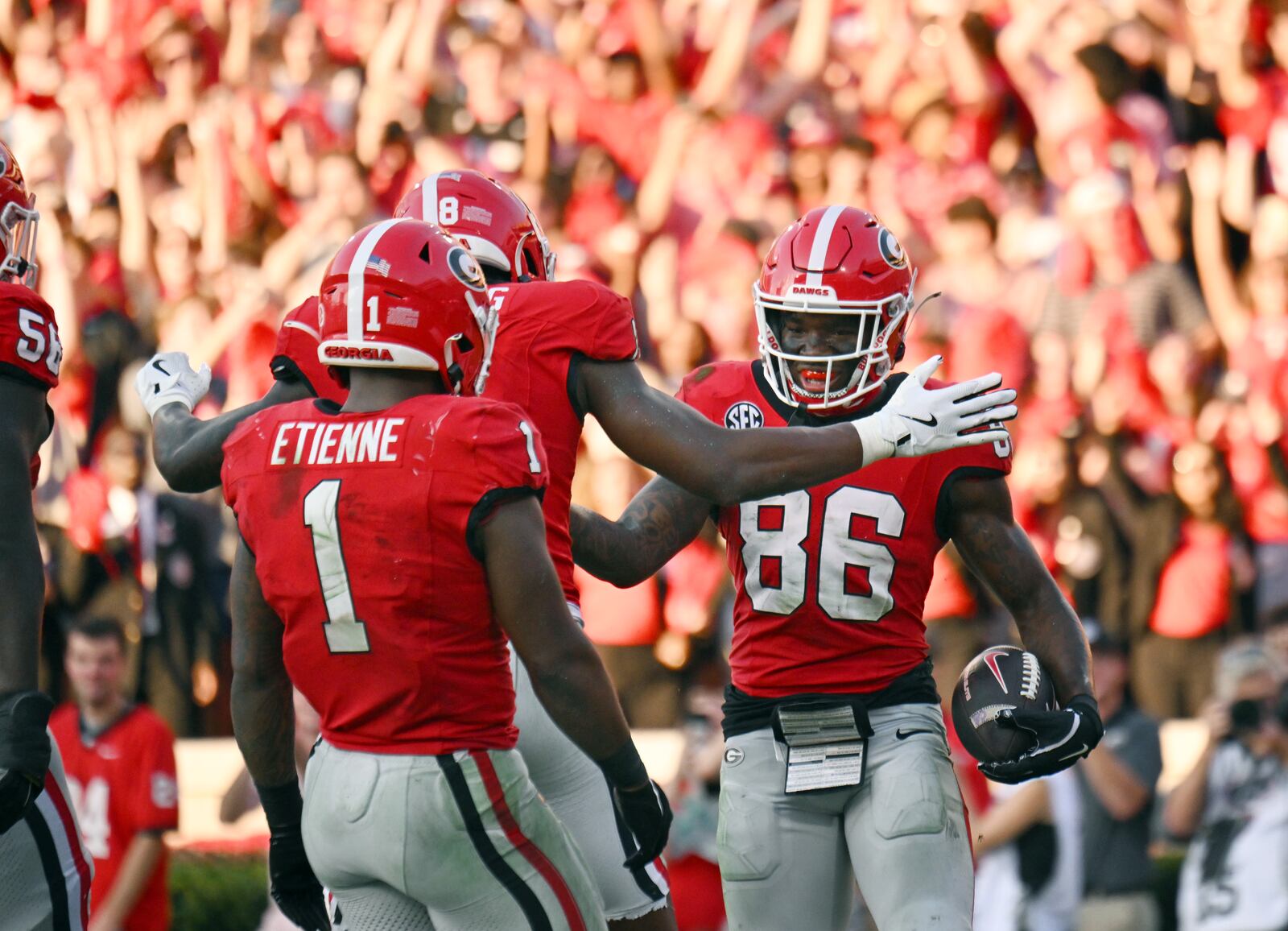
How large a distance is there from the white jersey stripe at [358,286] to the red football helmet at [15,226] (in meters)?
1.00

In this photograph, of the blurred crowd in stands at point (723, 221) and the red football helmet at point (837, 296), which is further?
the blurred crowd in stands at point (723, 221)

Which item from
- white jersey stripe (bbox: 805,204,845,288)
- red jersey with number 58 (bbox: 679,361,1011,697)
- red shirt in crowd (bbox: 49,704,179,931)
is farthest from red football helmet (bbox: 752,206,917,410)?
red shirt in crowd (bbox: 49,704,179,931)

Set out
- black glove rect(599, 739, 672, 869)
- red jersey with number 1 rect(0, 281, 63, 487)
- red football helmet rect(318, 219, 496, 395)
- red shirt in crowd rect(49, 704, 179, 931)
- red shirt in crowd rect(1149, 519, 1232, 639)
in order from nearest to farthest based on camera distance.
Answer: red football helmet rect(318, 219, 496, 395)
black glove rect(599, 739, 672, 869)
red jersey with number 1 rect(0, 281, 63, 487)
red shirt in crowd rect(49, 704, 179, 931)
red shirt in crowd rect(1149, 519, 1232, 639)

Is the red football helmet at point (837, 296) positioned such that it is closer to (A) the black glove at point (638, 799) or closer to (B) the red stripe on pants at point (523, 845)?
(A) the black glove at point (638, 799)

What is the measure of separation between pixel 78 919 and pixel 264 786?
461 millimetres

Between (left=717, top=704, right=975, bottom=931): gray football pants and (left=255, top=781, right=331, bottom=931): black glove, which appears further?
(left=717, top=704, right=975, bottom=931): gray football pants

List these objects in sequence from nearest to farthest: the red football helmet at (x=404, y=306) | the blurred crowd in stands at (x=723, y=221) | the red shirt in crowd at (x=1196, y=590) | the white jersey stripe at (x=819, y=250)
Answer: the red football helmet at (x=404, y=306), the white jersey stripe at (x=819, y=250), the red shirt in crowd at (x=1196, y=590), the blurred crowd in stands at (x=723, y=221)

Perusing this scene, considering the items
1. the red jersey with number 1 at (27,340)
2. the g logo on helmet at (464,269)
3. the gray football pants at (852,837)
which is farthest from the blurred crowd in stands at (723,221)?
the g logo on helmet at (464,269)

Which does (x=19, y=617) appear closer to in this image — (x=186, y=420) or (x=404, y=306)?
(x=186, y=420)

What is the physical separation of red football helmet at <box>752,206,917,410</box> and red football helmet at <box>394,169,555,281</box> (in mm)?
538

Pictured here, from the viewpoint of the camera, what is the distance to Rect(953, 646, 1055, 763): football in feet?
13.8

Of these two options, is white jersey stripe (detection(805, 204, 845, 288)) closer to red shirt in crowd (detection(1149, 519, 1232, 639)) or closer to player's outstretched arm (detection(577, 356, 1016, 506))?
player's outstretched arm (detection(577, 356, 1016, 506))

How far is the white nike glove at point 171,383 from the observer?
437 cm

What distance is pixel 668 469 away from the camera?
12.8 feet
